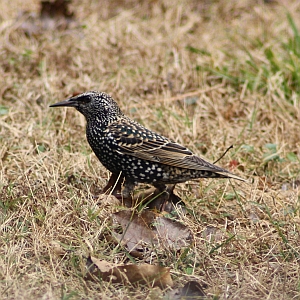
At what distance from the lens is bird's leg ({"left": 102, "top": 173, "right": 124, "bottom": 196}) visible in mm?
4945

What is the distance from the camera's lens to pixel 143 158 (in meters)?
4.96

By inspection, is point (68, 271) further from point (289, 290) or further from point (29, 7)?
point (29, 7)

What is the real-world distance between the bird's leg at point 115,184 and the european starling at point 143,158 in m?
0.03

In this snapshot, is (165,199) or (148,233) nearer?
(148,233)

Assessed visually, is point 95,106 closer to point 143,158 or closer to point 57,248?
point 143,158

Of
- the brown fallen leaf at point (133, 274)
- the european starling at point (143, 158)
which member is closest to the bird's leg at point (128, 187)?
the european starling at point (143, 158)

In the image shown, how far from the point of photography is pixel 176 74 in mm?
7000

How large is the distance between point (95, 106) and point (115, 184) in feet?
2.37

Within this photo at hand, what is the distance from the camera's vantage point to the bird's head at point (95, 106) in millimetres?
5203

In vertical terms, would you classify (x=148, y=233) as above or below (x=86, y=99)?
below

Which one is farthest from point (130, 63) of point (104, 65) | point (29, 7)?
point (29, 7)

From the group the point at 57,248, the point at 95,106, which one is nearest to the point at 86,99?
the point at 95,106

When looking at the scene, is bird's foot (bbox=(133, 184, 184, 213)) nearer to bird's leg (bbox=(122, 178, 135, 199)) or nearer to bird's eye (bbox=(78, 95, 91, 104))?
bird's leg (bbox=(122, 178, 135, 199))

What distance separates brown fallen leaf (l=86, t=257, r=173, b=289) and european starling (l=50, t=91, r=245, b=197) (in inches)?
45.0
